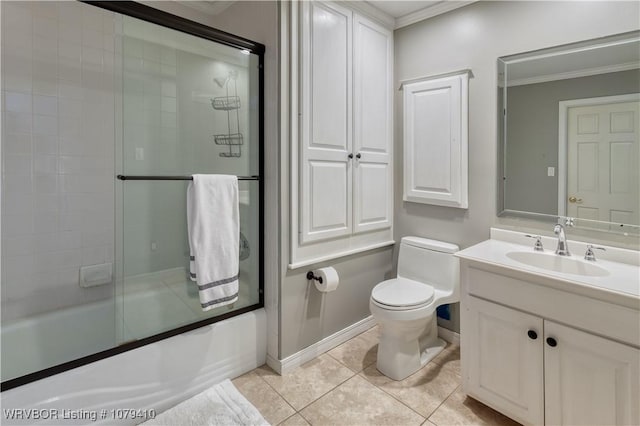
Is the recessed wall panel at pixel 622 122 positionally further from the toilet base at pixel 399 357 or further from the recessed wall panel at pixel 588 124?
the toilet base at pixel 399 357

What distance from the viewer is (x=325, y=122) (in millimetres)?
2084

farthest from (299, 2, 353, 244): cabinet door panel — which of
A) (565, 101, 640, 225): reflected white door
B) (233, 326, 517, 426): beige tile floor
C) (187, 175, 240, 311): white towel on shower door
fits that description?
(565, 101, 640, 225): reflected white door

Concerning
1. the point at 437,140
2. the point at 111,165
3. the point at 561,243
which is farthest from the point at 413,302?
the point at 111,165

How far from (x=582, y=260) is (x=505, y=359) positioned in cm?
65

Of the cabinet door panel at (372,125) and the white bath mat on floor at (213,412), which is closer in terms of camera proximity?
the white bath mat on floor at (213,412)

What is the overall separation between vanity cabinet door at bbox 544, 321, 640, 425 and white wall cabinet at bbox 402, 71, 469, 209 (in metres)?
1.02

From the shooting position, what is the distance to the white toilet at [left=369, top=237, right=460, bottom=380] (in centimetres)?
188

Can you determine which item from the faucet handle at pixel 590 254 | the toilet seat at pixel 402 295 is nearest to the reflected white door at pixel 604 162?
the faucet handle at pixel 590 254

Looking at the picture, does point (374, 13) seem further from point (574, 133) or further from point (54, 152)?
point (54, 152)

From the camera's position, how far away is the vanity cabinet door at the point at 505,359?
57.6 inches

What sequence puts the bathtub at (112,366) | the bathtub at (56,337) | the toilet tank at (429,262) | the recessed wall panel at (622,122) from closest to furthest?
the bathtub at (112,366)
the bathtub at (56,337)
the recessed wall panel at (622,122)
the toilet tank at (429,262)

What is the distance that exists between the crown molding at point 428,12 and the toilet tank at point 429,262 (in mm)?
1564

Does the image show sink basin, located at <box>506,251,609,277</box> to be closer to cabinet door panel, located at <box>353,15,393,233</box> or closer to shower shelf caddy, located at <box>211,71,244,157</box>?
cabinet door panel, located at <box>353,15,393,233</box>

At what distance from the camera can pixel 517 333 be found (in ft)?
4.94
